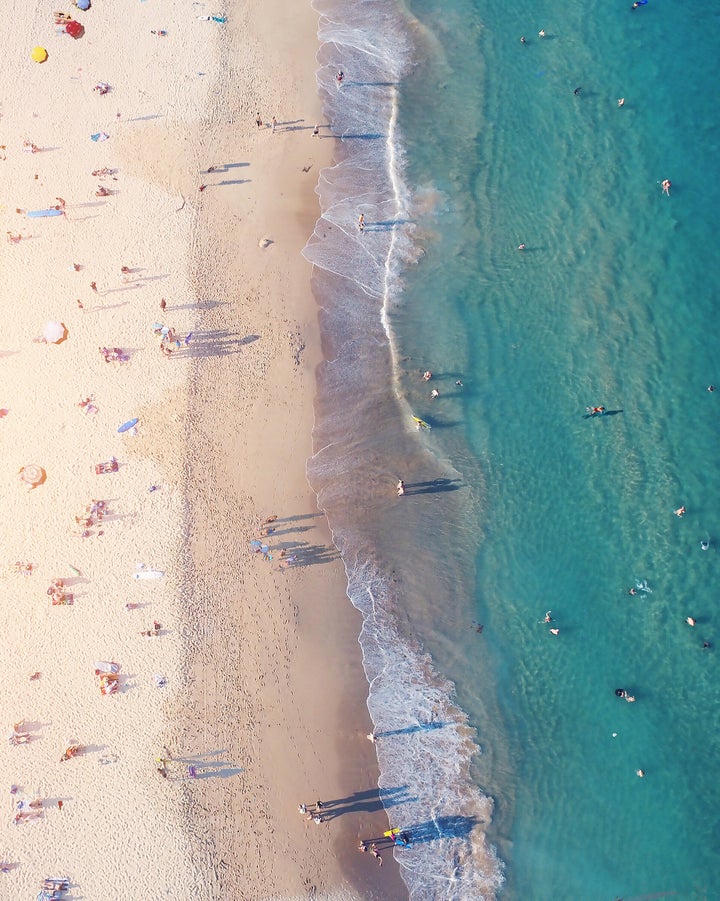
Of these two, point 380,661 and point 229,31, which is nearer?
point 380,661

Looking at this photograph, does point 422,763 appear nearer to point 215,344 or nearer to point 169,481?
point 169,481

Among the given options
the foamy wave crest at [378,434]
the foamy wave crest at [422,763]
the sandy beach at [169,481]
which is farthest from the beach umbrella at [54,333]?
the foamy wave crest at [422,763]

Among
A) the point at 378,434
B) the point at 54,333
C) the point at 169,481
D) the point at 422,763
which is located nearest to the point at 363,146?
the point at 378,434

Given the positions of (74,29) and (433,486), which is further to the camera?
(74,29)

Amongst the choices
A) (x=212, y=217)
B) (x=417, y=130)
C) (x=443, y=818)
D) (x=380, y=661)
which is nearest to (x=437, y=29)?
(x=417, y=130)

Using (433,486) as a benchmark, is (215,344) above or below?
above

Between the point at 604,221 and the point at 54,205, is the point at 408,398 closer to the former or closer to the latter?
the point at 604,221

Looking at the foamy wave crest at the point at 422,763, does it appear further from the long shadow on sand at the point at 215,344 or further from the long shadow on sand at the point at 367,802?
the long shadow on sand at the point at 215,344
